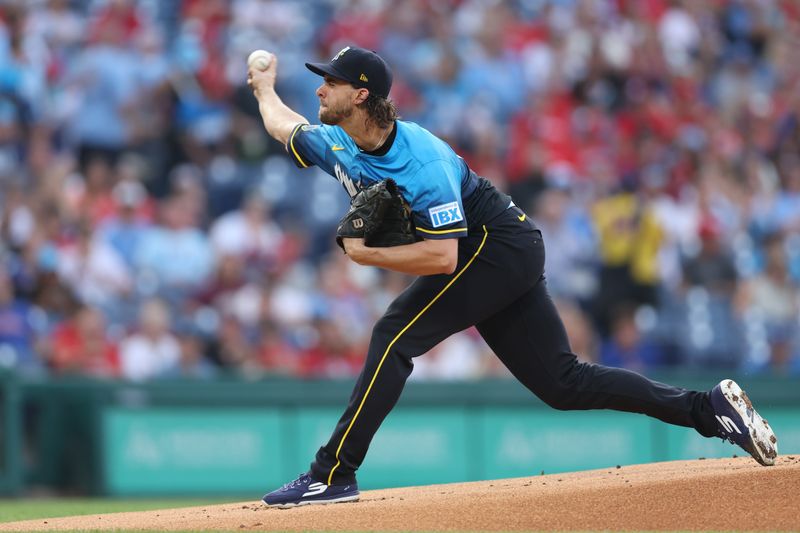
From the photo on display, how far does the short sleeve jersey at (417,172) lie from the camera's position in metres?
5.91

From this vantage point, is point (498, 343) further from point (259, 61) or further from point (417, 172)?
point (259, 61)

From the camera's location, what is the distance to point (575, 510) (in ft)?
18.9

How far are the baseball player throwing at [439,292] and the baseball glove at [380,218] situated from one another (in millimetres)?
47

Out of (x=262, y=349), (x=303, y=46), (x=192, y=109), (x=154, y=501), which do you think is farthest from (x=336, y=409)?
(x=303, y=46)

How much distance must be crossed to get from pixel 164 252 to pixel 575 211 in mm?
4334

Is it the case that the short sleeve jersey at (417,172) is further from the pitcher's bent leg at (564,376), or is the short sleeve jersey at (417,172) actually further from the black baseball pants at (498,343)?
the pitcher's bent leg at (564,376)

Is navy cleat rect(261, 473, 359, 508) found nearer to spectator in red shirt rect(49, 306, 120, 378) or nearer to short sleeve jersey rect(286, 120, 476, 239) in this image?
short sleeve jersey rect(286, 120, 476, 239)

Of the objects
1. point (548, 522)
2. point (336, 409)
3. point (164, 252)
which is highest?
point (164, 252)

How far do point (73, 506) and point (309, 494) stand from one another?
3651mm

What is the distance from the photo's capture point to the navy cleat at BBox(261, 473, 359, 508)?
20.1ft

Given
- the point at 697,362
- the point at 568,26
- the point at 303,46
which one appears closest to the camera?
the point at 697,362

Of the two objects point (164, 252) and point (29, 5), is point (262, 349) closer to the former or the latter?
point (164, 252)

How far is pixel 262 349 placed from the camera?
1206cm

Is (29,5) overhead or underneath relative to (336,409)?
overhead
